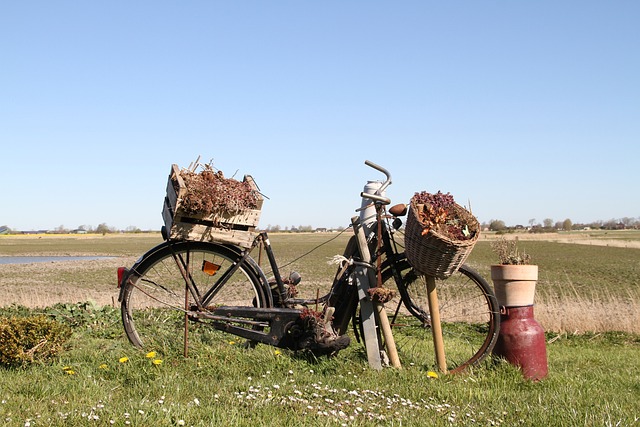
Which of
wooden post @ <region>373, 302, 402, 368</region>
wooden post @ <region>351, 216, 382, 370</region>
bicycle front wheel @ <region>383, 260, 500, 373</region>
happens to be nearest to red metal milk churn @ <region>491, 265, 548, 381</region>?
bicycle front wheel @ <region>383, 260, 500, 373</region>

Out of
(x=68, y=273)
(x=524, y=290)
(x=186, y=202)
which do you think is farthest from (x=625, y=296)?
(x=68, y=273)

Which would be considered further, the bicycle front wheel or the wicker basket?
the bicycle front wheel

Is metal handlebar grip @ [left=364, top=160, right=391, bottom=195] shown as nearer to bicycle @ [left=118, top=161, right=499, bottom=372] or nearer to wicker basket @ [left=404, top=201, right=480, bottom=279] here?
bicycle @ [left=118, top=161, right=499, bottom=372]

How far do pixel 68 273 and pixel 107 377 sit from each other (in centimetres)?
2883

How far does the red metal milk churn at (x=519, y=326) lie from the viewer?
5.94 m

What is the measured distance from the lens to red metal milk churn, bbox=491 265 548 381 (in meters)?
5.94

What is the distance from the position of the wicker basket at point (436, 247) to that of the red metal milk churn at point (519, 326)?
77 centimetres

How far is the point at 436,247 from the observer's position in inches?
215

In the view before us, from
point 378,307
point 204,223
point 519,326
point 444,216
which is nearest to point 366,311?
point 378,307

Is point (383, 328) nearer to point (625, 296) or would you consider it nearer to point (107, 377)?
point (107, 377)

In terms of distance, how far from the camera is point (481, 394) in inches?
197

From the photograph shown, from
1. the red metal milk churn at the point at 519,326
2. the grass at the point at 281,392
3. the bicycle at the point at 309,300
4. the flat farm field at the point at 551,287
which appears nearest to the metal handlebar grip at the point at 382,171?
the bicycle at the point at 309,300

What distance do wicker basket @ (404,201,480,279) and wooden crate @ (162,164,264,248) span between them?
1.62m

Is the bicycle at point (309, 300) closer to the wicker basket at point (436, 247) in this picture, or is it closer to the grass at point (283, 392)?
the grass at point (283, 392)
